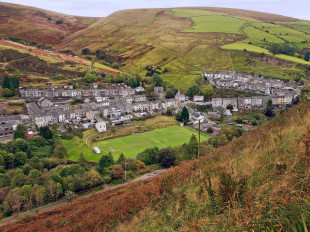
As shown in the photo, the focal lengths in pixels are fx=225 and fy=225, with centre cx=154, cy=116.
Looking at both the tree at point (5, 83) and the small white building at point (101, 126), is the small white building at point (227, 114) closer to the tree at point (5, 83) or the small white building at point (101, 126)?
the small white building at point (101, 126)

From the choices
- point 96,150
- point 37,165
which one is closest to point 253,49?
point 96,150

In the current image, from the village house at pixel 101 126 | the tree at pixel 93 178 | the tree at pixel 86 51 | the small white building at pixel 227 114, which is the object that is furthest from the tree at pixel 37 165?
the tree at pixel 86 51

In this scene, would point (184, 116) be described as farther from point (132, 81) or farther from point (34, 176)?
point (34, 176)

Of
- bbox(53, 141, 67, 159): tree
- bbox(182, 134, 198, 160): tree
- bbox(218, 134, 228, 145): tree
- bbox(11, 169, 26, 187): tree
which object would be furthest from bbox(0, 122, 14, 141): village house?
bbox(218, 134, 228, 145): tree

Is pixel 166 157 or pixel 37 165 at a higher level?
pixel 166 157

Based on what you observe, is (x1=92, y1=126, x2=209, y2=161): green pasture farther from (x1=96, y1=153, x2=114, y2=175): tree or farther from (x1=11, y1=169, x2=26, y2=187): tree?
(x1=11, y1=169, x2=26, y2=187): tree
